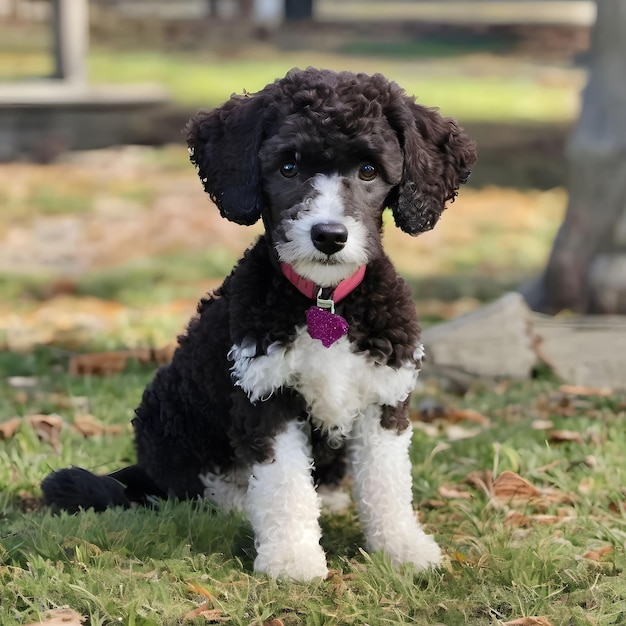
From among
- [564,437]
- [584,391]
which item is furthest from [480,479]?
[584,391]

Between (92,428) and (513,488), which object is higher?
(513,488)

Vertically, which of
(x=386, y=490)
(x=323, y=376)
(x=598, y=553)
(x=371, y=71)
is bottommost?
(x=598, y=553)

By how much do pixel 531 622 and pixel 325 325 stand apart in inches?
49.8

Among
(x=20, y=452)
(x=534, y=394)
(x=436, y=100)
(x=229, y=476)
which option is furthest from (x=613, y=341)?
(x=436, y=100)

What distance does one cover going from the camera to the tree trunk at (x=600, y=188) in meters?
8.66

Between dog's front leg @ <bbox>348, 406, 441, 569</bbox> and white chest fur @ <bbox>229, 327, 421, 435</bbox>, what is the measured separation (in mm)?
122

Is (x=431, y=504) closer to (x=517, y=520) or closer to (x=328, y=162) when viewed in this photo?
(x=517, y=520)

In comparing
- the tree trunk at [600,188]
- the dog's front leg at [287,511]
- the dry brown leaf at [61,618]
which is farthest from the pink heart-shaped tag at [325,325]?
the tree trunk at [600,188]

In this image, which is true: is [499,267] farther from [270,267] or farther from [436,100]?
[436,100]

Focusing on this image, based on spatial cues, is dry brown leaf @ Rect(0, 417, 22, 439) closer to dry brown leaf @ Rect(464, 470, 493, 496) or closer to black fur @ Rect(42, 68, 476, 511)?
black fur @ Rect(42, 68, 476, 511)

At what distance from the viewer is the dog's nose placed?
354 centimetres

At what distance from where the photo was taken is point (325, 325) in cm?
392

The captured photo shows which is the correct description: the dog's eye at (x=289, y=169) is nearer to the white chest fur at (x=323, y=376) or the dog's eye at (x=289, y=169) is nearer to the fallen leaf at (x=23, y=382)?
the white chest fur at (x=323, y=376)

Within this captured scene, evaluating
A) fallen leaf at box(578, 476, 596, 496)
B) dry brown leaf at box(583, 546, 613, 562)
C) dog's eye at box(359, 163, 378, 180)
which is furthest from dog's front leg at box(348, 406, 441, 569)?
fallen leaf at box(578, 476, 596, 496)
